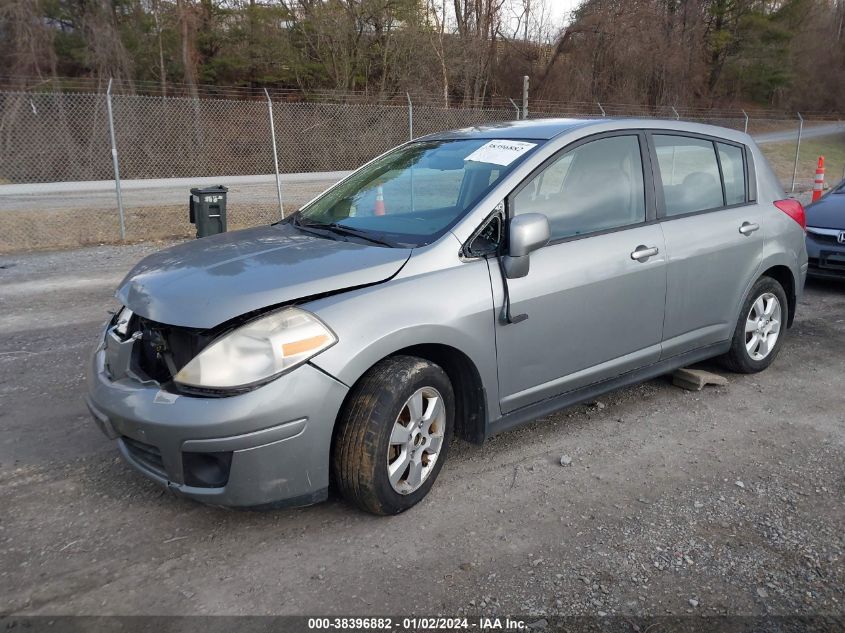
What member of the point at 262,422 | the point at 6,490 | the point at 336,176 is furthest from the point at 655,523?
the point at 336,176

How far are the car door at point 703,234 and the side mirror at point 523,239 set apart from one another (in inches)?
46.3

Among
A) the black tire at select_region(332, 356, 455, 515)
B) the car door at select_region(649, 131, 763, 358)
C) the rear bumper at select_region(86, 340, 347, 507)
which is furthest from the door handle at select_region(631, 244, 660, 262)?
the rear bumper at select_region(86, 340, 347, 507)

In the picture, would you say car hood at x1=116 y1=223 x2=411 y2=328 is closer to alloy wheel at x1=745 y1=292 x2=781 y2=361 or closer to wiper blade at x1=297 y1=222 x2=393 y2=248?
wiper blade at x1=297 y1=222 x2=393 y2=248

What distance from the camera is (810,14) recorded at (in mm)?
51844

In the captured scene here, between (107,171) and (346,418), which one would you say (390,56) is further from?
(346,418)

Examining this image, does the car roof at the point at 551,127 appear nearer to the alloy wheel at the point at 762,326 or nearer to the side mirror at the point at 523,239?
the side mirror at the point at 523,239

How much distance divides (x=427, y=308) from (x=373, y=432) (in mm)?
609

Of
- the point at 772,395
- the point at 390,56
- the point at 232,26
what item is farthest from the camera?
the point at 232,26

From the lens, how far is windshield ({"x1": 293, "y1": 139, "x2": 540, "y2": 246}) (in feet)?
11.5

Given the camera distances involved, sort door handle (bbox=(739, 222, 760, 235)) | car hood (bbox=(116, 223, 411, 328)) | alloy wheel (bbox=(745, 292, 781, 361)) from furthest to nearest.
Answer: alloy wheel (bbox=(745, 292, 781, 361)) → door handle (bbox=(739, 222, 760, 235)) → car hood (bbox=(116, 223, 411, 328))

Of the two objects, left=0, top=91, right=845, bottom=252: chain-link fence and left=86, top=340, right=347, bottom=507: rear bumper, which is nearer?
left=86, top=340, right=347, bottom=507: rear bumper

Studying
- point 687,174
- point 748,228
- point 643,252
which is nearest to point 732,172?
point 748,228

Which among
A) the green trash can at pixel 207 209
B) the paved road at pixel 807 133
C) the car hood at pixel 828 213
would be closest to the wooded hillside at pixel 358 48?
the paved road at pixel 807 133

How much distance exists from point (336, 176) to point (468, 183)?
14.7m
